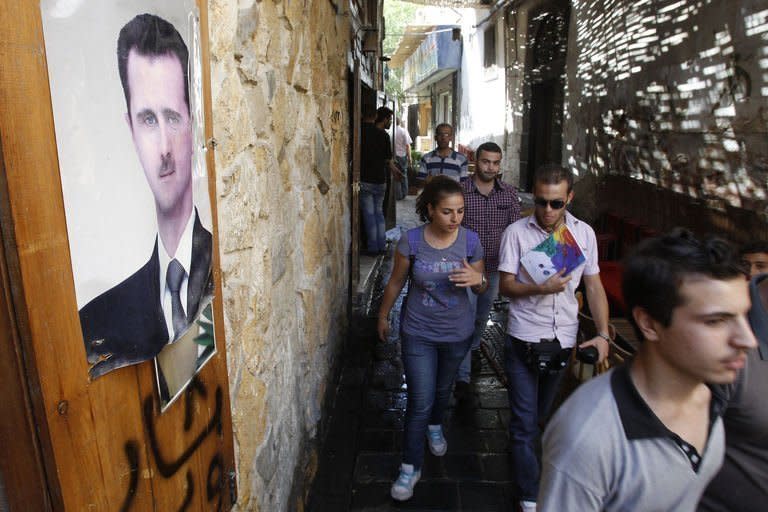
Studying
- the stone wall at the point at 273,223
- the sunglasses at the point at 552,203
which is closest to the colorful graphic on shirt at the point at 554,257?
the sunglasses at the point at 552,203

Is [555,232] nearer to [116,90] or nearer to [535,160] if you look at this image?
[116,90]

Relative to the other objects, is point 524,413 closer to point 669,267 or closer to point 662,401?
point 662,401

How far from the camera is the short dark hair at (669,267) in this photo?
4.60 feet

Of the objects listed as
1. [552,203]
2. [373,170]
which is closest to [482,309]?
[552,203]

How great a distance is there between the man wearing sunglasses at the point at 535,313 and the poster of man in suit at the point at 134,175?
1.81 m

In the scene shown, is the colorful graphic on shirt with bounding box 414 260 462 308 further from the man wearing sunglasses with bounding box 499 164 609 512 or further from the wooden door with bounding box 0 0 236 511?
the wooden door with bounding box 0 0 236 511

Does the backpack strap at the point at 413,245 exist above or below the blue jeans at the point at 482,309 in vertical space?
above

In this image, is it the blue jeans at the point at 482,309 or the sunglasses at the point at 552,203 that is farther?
the blue jeans at the point at 482,309

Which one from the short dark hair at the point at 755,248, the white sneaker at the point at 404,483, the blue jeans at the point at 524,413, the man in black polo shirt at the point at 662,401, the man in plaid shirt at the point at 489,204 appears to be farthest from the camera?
the man in plaid shirt at the point at 489,204

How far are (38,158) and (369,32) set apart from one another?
6903 millimetres

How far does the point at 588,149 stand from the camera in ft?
28.0

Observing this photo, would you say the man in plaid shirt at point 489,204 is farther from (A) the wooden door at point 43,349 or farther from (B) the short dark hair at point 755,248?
(A) the wooden door at point 43,349

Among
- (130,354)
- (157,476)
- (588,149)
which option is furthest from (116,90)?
(588,149)

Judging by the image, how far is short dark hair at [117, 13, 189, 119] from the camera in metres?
1.13
